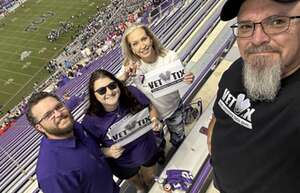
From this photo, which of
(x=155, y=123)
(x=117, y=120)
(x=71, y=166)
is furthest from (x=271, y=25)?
(x=155, y=123)

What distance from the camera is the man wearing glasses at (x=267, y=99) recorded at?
5.66 feet

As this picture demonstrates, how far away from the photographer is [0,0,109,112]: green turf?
20.4 metres

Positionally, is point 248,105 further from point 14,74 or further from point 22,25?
point 22,25

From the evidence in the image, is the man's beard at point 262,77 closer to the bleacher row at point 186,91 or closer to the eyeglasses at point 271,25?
the eyeglasses at point 271,25

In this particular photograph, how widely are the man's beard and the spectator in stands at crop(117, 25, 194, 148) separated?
1763mm

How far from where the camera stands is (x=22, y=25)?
2628 cm

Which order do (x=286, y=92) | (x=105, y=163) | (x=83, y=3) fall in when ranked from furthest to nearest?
(x=83, y=3)
(x=105, y=163)
(x=286, y=92)

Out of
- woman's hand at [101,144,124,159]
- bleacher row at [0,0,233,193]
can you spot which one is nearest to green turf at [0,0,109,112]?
bleacher row at [0,0,233,193]

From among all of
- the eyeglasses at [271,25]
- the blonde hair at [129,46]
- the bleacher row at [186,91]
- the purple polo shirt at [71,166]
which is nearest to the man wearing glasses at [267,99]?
the eyeglasses at [271,25]

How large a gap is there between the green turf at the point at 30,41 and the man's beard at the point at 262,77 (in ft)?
60.3

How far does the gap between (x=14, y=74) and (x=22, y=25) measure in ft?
19.5

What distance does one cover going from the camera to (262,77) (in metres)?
Result: 1.80

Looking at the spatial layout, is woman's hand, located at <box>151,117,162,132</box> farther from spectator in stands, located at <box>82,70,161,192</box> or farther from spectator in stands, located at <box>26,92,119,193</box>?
spectator in stands, located at <box>26,92,119,193</box>

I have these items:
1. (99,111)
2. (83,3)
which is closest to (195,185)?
(99,111)
